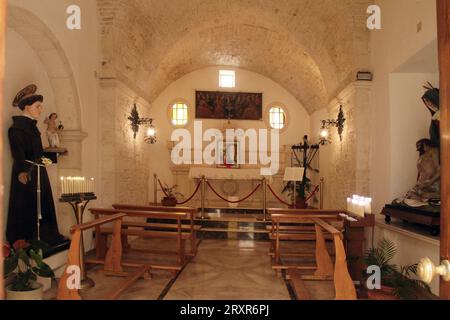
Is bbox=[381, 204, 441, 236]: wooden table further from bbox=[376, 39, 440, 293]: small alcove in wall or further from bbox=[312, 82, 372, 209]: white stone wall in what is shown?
bbox=[312, 82, 372, 209]: white stone wall

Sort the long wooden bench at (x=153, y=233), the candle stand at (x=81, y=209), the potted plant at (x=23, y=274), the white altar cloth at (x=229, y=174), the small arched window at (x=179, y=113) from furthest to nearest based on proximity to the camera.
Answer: the small arched window at (x=179, y=113)
the white altar cloth at (x=229, y=174)
the long wooden bench at (x=153, y=233)
the candle stand at (x=81, y=209)
the potted plant at (x=23, y=274)

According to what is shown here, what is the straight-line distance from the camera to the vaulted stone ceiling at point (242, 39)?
7.27 meters

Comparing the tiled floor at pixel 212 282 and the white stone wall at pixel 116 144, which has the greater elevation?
the white stone wall at pixel 116 144

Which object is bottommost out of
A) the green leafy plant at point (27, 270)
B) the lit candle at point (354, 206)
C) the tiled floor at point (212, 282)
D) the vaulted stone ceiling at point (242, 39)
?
the tiled floor at point (212, 282)

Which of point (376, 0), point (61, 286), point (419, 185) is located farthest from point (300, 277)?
point (376, 0)

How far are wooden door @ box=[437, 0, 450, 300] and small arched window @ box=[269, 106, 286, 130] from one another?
40.8ft

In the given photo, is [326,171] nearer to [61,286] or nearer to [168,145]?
[168,145]

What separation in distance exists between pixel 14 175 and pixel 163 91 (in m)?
9.26

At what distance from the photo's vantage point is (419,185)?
17.7 ft

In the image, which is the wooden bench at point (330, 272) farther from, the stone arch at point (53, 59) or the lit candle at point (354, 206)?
the stone arch at point (53, 59)

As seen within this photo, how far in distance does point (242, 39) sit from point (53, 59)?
686cm

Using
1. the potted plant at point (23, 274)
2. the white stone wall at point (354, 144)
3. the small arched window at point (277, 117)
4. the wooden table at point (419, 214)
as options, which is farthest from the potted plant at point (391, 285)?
the small arched window at point (277, 117)

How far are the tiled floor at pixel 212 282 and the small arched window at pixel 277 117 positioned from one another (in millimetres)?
7612

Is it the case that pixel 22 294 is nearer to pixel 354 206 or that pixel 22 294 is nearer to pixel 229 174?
pixel 354 206
